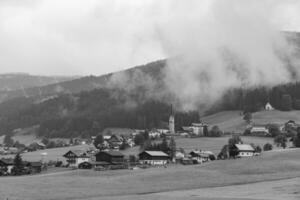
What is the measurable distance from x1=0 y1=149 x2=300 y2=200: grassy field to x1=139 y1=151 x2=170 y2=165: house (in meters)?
40.5

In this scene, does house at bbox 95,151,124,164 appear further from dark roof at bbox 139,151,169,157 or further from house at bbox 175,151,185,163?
house at bbox 175,151,185,163

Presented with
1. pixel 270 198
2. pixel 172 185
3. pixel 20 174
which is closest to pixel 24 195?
pixel 172 185

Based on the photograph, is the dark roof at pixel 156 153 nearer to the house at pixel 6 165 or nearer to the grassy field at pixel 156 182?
the house at pixel 6 165

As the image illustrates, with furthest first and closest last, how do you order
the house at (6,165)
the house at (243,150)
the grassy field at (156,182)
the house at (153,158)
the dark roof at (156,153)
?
the dark roof at (156,153) → the house at (153,158) → the house at (243,150) → the house at (6,165) → the grassy field at (156,182)

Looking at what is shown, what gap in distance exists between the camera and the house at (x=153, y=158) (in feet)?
554

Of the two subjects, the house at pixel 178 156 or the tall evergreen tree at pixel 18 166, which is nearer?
the tall evergreen tree at pixel 18 166

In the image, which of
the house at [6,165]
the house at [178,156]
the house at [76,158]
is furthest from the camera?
the house at [178,156]

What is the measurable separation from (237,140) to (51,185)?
331 feet

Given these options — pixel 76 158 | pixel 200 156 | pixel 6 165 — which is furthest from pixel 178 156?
pixel 6 165

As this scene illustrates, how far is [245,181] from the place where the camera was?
→ 99125 millimetres

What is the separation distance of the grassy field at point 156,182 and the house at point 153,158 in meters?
40.5

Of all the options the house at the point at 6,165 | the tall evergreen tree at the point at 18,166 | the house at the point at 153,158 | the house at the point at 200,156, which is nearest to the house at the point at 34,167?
the tall evergreen tree at the point at 18,166

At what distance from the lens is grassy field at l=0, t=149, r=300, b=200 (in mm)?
84375

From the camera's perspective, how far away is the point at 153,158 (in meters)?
171
